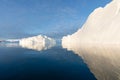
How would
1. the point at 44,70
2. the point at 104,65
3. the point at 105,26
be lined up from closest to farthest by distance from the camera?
the point at 44,70, the point at 104,65, the point at 105,26

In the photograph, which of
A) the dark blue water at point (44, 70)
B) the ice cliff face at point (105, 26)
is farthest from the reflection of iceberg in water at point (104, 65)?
the ice cliff face at point (105, 26)

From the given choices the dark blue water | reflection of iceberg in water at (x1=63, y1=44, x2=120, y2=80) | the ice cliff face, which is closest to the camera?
reflection of iceberg in water at (x1=63, y1=44, x2=120, y2=80)

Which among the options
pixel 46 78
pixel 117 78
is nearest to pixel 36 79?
pixel 46 78

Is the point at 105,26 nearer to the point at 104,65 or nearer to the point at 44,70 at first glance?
the point at 104,65

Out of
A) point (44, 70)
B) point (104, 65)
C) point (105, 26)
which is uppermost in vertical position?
point (105, 26)

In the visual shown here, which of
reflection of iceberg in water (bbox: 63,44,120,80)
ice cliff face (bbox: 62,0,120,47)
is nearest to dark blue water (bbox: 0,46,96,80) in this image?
reflection of iceberg in water (bbox: 63,44,120,80)

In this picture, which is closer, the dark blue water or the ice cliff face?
the dark blue water

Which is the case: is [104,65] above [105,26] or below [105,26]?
below

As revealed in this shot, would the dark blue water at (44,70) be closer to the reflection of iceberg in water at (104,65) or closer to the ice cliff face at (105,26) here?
the reflection of iceberg in water at (104,65)

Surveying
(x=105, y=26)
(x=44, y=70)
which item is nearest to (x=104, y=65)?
(x=44, y=70)

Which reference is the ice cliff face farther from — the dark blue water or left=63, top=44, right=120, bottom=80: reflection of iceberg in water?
the dark blue water

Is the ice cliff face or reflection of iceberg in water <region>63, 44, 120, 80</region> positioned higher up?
the ice cliff face

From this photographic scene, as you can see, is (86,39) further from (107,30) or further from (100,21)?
(107,30)

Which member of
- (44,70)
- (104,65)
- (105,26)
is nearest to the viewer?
(44,70)
